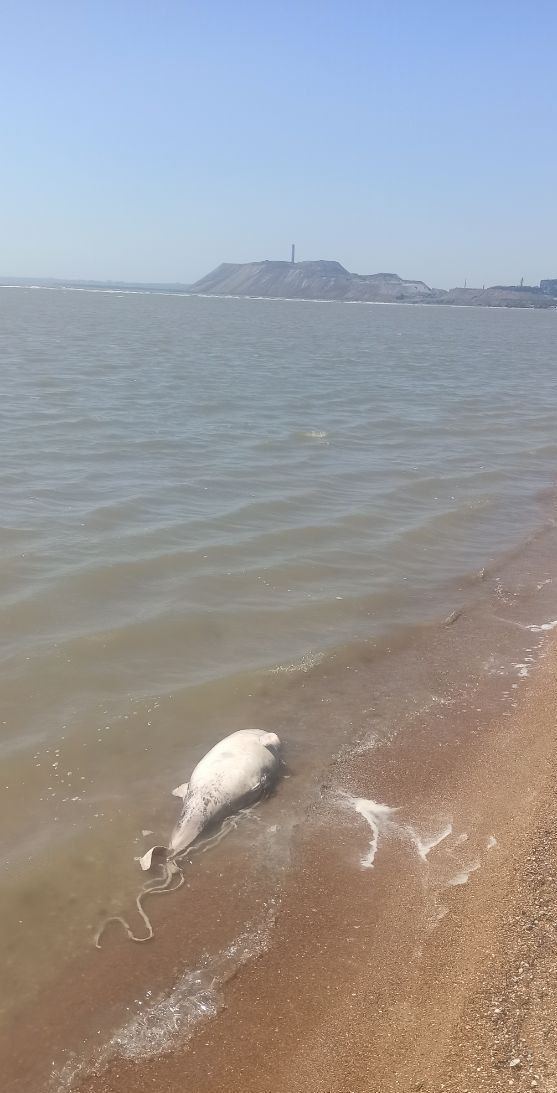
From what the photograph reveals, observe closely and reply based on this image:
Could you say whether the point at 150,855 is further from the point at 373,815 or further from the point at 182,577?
the point at 182,577

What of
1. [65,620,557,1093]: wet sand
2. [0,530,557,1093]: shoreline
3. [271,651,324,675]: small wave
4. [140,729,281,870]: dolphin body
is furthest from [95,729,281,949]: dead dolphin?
[271,651,324,675]: small wave

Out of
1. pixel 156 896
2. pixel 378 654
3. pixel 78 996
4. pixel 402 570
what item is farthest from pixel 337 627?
pixel 78 996

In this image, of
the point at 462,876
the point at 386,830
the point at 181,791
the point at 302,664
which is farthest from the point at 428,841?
the point at 302,664

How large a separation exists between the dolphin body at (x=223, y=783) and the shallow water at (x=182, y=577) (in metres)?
0.25

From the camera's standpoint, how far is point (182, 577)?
12164 millimetres

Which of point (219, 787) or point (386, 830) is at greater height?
point (219, 787)

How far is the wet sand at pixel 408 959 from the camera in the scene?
4520 mm

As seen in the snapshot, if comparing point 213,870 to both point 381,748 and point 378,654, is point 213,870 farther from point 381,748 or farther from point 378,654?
point 378,654

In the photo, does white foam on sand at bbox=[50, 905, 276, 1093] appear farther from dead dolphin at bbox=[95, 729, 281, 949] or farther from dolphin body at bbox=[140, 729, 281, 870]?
dolphin body at bbox=[140, 729, 281, 870]

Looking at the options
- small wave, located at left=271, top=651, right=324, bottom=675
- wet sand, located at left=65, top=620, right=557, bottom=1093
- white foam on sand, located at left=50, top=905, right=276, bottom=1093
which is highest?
small wave, located at left=271, top=651, right=324, bottom=675

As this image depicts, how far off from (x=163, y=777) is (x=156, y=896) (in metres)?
1.56

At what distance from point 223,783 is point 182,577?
5.53 m

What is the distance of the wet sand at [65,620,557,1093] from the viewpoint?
14.8ft

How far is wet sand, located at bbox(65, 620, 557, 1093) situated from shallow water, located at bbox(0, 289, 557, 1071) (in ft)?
2.66
